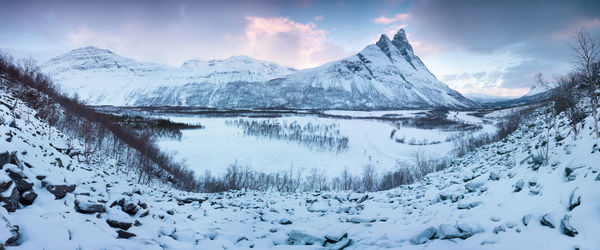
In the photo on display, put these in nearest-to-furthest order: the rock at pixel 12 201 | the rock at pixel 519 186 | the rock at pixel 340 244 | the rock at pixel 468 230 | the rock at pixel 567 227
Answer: the rock at pixel 567 227 < the rock at pixel 12 201 < the rock at pixel 468 230 < the rock at pixel 340 244 < the rock at pixel 519 186

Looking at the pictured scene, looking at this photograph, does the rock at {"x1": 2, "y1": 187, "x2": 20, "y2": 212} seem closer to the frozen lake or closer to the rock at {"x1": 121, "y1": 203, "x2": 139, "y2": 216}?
the rock at {"x1": 121, "y1": 203, "x2": 139, "y2": 216}

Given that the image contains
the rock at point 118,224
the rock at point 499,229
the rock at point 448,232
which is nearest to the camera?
the rock at point 499,229

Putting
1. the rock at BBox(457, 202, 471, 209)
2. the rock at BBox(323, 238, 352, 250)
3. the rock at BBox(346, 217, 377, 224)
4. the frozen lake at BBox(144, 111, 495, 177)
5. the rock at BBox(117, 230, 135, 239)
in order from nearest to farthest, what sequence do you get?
the rock at BBox(117, 230, 135, 239) → the rock at BBox(323, 238, 352, 250) → the rock at BBox(457, 202, 471, 209) → the rock at BBox(346, 217, 377, 224) → the frozen lake at BBox(144, 111, 495, 177)

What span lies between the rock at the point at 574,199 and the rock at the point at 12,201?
1134 cm

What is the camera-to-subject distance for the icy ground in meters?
4.45

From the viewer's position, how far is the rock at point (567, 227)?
13.1 feet

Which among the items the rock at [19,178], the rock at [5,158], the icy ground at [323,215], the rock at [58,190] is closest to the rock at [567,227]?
the icy ground at [323,215]

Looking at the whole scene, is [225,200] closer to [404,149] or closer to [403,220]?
[403,220]

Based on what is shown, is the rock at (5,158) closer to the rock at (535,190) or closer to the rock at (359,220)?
the rock at (359,220)

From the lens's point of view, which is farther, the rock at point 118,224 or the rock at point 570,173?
the rock at point 118,224

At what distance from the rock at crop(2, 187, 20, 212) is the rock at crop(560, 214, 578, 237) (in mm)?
10706

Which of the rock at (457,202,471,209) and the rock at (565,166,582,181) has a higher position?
the rock at (565,166,582,181)

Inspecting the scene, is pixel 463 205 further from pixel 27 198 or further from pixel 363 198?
pixel 27 198

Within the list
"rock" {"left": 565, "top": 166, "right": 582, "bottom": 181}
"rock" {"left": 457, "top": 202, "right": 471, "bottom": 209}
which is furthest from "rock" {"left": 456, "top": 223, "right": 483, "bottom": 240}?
"rock" {"left": 565, "top": 166, "right": 582, "bottom": 181}
